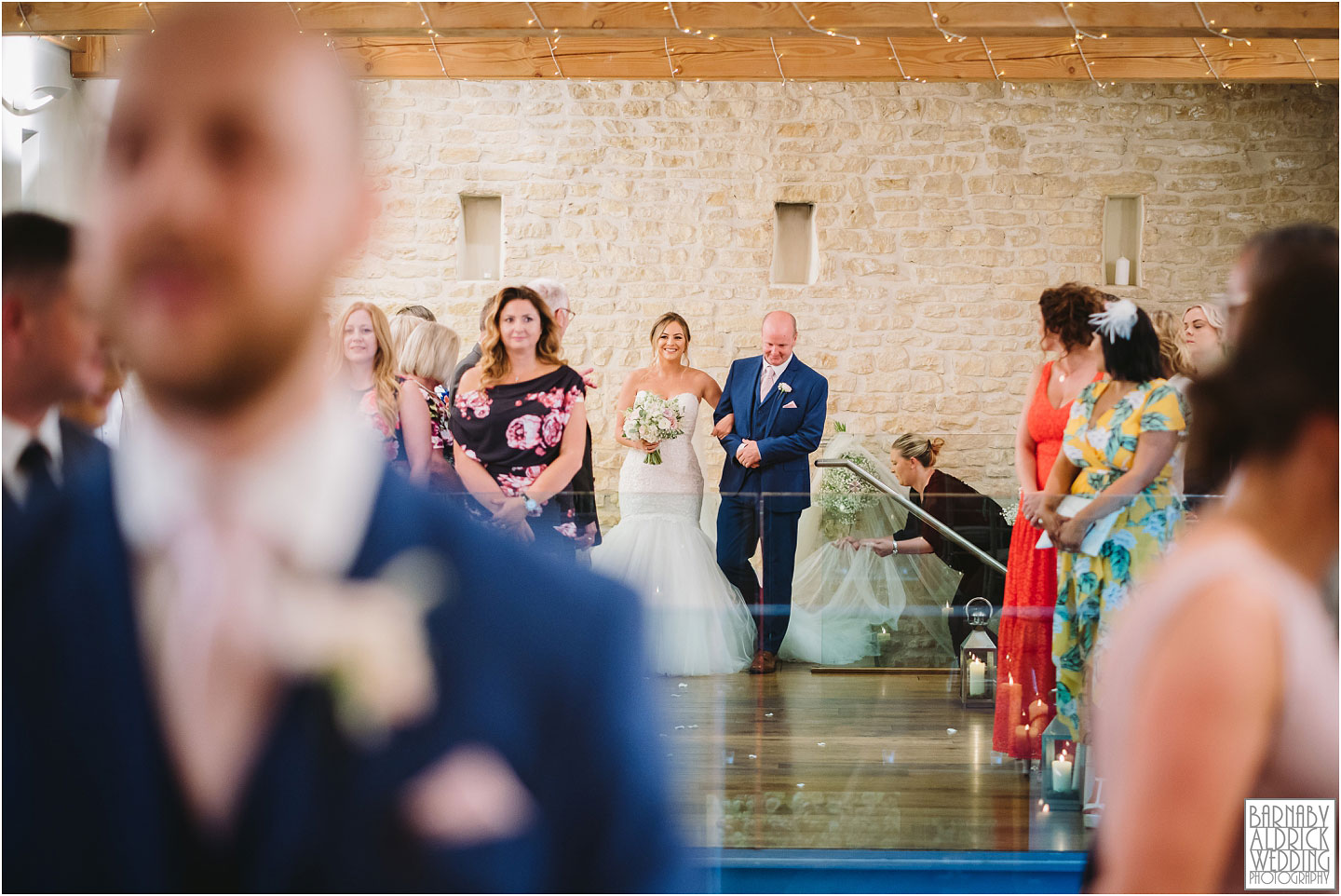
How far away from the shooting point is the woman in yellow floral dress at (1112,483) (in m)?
1.86

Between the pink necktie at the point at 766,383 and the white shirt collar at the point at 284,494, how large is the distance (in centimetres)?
431

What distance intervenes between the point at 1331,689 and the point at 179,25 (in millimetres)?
672

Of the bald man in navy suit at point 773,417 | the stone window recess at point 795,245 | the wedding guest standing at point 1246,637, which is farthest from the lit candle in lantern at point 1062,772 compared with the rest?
the stone window recess at point 795,245

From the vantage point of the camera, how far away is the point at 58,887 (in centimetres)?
48

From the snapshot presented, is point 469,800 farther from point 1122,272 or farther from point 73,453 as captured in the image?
point 1122,272

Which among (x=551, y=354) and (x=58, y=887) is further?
(x=551, y=354)

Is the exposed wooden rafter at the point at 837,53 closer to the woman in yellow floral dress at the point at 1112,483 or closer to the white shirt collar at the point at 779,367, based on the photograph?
the white shirt collar at the point at 779,367

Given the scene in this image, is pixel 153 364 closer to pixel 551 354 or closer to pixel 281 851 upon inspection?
pixel 281 851

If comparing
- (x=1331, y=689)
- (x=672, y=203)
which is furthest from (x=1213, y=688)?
(x=672, y=203)

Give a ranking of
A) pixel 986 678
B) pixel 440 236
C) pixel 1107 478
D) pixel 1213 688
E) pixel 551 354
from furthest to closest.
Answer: pixel 440 236 < pixel 551 354 < pixel 986 678 < pixel 1107 478 < pixel 1213 688

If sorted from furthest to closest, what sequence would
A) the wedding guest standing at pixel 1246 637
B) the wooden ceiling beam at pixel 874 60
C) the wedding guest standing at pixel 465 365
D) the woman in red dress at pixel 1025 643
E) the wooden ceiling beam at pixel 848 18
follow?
1. the wooden ceiling beam at pixel 874 60
2. the wooden ceiling beam at pixel 848 18
3. the wedding guest standing at pixel 465 365
4. the woman in red dress at pixel 1025 643
5. the wedding guest standing at pixel 1246 637

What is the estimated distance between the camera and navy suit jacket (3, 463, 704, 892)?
18.4 inches

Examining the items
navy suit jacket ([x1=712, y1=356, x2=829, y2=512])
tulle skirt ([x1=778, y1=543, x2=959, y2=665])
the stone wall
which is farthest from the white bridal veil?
the stone wall

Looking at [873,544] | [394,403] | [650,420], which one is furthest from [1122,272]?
[394,403]
